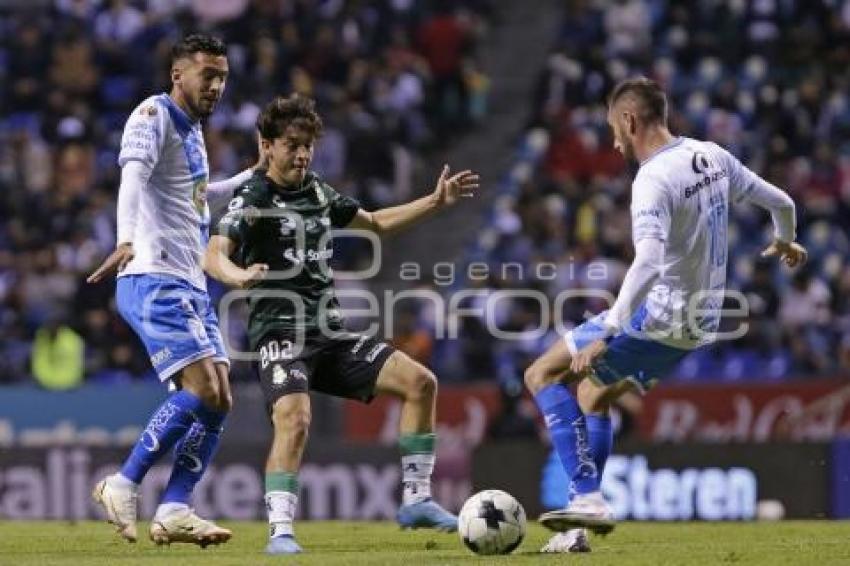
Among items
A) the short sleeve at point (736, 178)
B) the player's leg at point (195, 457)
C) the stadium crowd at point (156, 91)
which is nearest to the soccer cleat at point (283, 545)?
the player's leg at point (195, 457)

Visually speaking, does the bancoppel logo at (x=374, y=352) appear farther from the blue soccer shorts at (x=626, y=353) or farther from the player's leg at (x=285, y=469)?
the blue soccer shorts at (x=626, y=353)

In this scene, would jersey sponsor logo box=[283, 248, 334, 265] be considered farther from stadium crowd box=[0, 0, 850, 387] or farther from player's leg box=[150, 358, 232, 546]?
stadium crowd box=[0, 0, 850, 387]

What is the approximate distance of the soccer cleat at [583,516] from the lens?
10.2 meters

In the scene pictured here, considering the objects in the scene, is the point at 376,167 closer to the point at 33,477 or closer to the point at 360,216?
the point at 33,477

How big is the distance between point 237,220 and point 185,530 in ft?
5.55

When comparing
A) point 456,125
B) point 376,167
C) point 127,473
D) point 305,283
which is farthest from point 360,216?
point 456,125

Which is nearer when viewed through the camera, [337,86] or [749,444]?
[749,444]

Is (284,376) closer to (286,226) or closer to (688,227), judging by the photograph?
(286,226)

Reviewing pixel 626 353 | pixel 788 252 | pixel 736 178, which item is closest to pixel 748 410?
pixel 788 252

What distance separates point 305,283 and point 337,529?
3.34 m

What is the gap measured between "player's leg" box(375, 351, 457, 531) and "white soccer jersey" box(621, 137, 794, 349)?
1.28 m

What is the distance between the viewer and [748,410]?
1964 cm

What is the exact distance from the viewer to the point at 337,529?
45.7 feet

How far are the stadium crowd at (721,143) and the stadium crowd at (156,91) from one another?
134cm
